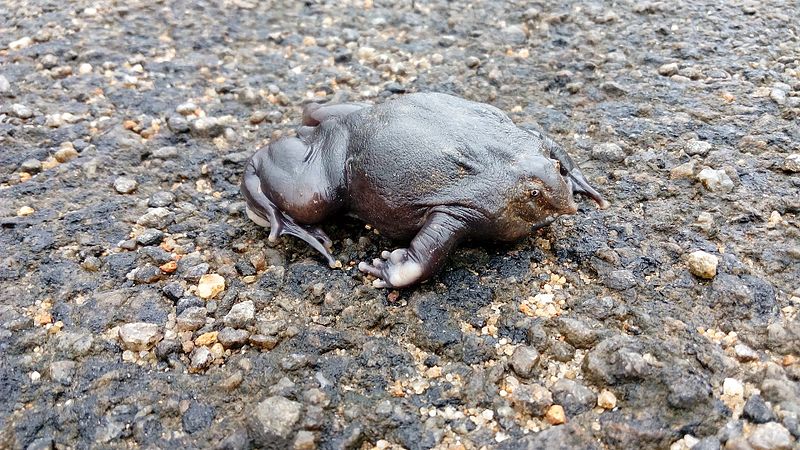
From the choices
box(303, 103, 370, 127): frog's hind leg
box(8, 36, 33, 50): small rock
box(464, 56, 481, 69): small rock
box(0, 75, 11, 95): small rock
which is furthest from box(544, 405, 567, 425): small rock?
box(8, 36, 33, 50): small rock

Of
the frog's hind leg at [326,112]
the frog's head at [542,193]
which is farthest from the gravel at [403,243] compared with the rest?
the frog's hind leg at [326,112]

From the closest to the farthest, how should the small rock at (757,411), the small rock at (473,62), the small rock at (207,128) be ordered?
1. the small rock at (757,411)
2. the small rock at (207,128)
3. the small rock at (473,62)

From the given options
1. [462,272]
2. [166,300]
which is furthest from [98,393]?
[462,272]

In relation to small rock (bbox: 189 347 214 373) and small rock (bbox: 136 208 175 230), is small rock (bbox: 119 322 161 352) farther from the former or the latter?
small rock (bbox: 136 208 175 230)

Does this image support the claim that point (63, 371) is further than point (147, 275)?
No

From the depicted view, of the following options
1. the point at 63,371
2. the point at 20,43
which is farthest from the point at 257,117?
the point at 20,43

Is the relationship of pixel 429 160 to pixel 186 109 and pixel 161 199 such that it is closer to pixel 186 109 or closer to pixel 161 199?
pixel 161 199

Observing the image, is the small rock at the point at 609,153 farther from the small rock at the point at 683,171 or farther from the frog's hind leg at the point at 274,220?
the frog's hind leg at the point at 274,220
